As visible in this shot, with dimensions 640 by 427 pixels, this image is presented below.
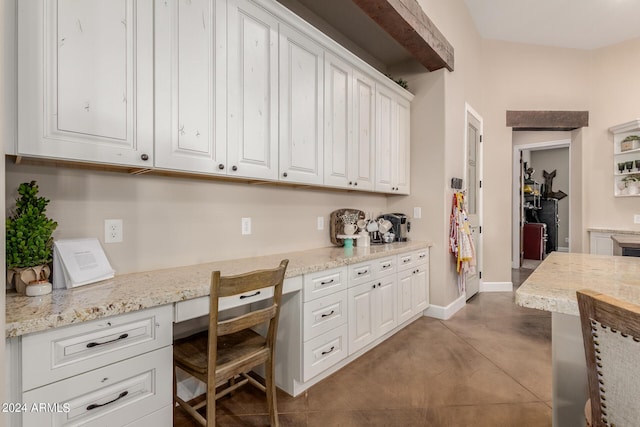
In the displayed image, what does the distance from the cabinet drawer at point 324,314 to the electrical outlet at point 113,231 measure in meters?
1.09

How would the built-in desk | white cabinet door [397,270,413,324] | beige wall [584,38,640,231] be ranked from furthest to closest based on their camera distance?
beige wall [584,38,640,231]
white cabinet door [397,270,413,324]
the built-in desk

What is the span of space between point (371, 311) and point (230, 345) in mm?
1284

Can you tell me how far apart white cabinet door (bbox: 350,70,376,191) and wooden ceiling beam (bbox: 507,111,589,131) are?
283 cm

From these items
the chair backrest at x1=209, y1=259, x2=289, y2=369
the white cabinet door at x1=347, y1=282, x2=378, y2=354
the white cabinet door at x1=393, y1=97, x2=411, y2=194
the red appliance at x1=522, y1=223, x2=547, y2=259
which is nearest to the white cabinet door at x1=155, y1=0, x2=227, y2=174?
the chair backrest at x1=209, y1=259, x2=289, y2=369

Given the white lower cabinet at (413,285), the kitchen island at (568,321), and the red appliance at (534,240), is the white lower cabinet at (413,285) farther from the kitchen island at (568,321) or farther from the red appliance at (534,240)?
the red appliance at (534,240)

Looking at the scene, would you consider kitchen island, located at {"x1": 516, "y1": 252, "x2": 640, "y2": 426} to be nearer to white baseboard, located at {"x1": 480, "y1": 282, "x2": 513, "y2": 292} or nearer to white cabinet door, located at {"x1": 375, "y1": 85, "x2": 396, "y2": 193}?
white cabinet door, located at {"x1": 375, "y1": 85, "x2": 396, "y2": 193}

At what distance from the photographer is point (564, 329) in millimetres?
1245

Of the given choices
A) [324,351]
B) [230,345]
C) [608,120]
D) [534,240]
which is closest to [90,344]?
[230,345]

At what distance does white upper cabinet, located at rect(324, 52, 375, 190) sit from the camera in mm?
2586

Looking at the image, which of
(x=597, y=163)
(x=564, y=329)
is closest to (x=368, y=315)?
(x=564, y=329)

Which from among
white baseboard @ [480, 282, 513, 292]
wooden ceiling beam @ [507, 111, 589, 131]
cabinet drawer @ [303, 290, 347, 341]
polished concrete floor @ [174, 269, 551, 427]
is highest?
wooden ceiling beam @ [507, 111, 589, 131]

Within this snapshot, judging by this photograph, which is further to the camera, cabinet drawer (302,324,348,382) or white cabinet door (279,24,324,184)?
white cabinet door (279,24,324,184)

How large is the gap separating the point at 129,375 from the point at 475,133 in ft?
15.5

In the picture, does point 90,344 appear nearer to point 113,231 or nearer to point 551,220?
point 113,231
